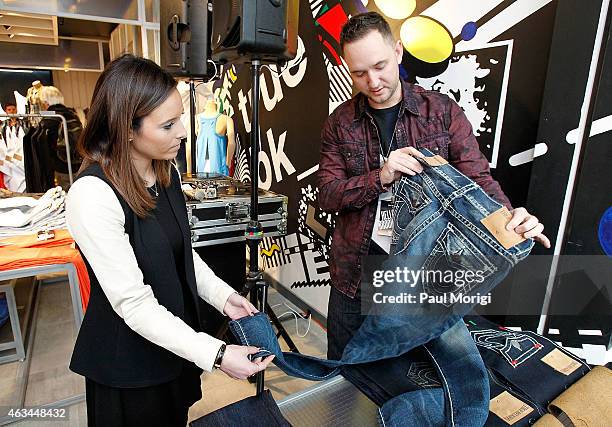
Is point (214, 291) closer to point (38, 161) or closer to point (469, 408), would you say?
point (469, 408)

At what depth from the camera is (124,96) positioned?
37.6 inches

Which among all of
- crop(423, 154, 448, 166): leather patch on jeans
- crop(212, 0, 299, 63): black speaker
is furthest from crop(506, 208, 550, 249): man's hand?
crop(212, 0, 299, 63): black speaker

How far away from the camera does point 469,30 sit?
1.51 meters

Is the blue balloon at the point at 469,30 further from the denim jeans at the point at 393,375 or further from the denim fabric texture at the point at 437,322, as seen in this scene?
the denim jeans at the point at 393,375

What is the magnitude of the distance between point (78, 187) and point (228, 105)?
3.27m

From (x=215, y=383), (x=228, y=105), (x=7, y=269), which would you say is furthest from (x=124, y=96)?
(x=228, y=105)

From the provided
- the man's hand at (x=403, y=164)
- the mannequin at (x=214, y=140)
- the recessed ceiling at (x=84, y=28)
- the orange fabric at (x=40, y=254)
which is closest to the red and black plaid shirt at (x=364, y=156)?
the man's hand at (x=403, y=164)

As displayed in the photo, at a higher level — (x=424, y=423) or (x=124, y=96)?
(x=124, y=96)

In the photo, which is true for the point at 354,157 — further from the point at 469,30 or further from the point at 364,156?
the point at 469,30

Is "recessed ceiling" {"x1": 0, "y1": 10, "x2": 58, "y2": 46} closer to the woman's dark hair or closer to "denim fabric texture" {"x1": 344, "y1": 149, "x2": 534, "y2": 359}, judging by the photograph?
the woman's dark hair

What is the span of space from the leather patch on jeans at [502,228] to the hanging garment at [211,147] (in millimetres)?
2649

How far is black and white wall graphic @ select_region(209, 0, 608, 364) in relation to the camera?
1339 mm

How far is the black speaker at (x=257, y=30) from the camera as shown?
164 centimetres

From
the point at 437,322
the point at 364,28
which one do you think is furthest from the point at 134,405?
the point at 364,28
